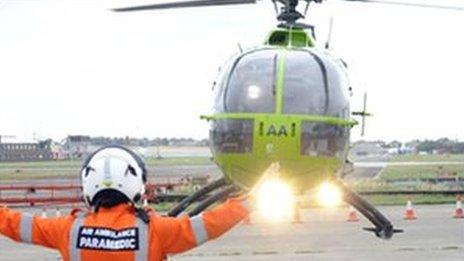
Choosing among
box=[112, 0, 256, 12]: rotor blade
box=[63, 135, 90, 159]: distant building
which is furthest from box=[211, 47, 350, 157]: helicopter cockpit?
box=[63, 135, 90, 159]: distant building

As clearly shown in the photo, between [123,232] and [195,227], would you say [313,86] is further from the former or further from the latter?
[123,232]

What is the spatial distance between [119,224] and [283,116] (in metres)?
4.68

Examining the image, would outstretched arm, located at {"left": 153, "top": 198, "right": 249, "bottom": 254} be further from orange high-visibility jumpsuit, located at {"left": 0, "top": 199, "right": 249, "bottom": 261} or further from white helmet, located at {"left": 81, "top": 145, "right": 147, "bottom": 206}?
white helmet, located at {"left": 81, "top": 145, "right": 147, "bottom": 206}

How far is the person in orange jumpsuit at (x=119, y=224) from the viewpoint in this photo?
3977 mm

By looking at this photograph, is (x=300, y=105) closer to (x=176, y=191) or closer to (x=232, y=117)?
(x=232, y=117)

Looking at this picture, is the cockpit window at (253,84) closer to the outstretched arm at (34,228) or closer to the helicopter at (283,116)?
the helicopter at (283,116)

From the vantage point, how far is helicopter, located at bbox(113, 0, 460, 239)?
336 inches

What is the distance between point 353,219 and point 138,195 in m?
19.0

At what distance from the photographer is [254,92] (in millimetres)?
8734

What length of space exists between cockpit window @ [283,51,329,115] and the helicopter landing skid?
165 cm

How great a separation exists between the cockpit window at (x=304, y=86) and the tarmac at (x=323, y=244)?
5.98 meters

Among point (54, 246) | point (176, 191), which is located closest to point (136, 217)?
point (54, 246)

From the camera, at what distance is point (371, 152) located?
453 feet

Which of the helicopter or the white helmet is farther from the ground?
the helicopter
